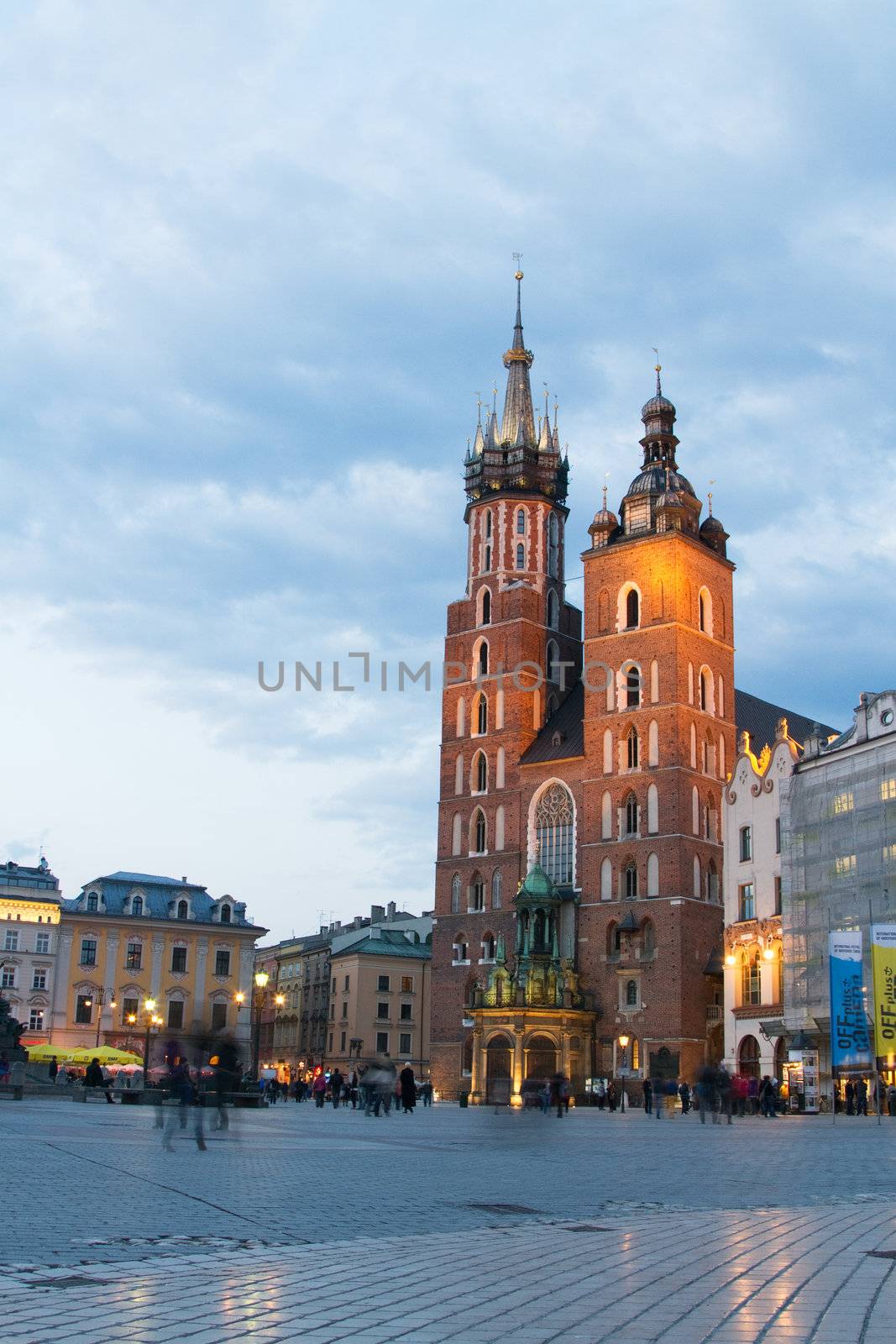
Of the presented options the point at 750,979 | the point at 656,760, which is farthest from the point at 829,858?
the point at 656,760

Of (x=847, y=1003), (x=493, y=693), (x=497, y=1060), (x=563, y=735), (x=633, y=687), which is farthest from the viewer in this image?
(x=493, y=693)

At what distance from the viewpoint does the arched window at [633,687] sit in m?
74.2

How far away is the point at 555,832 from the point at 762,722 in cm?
1487

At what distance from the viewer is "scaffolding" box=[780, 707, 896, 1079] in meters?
52.5

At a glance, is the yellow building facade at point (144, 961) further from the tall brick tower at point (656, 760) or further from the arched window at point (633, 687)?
the arched window at point (633, 687)

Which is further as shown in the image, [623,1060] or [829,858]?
[623,1060]

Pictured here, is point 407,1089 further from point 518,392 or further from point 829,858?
point 518,392

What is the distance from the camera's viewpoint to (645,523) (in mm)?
77125

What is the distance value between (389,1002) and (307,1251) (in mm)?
89963

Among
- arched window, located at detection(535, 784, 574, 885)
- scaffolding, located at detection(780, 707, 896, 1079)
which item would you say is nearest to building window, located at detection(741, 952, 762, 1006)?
scaffolding, located at detection(780, 707, 896, 1079)

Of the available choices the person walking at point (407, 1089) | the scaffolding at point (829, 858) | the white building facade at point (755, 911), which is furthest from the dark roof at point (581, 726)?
the person walking at point (407, 1089)

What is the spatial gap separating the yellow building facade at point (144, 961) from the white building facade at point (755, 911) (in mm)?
31693

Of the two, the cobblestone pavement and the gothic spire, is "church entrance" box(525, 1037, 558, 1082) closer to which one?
the gothic spire

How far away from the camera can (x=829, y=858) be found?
183 ft
